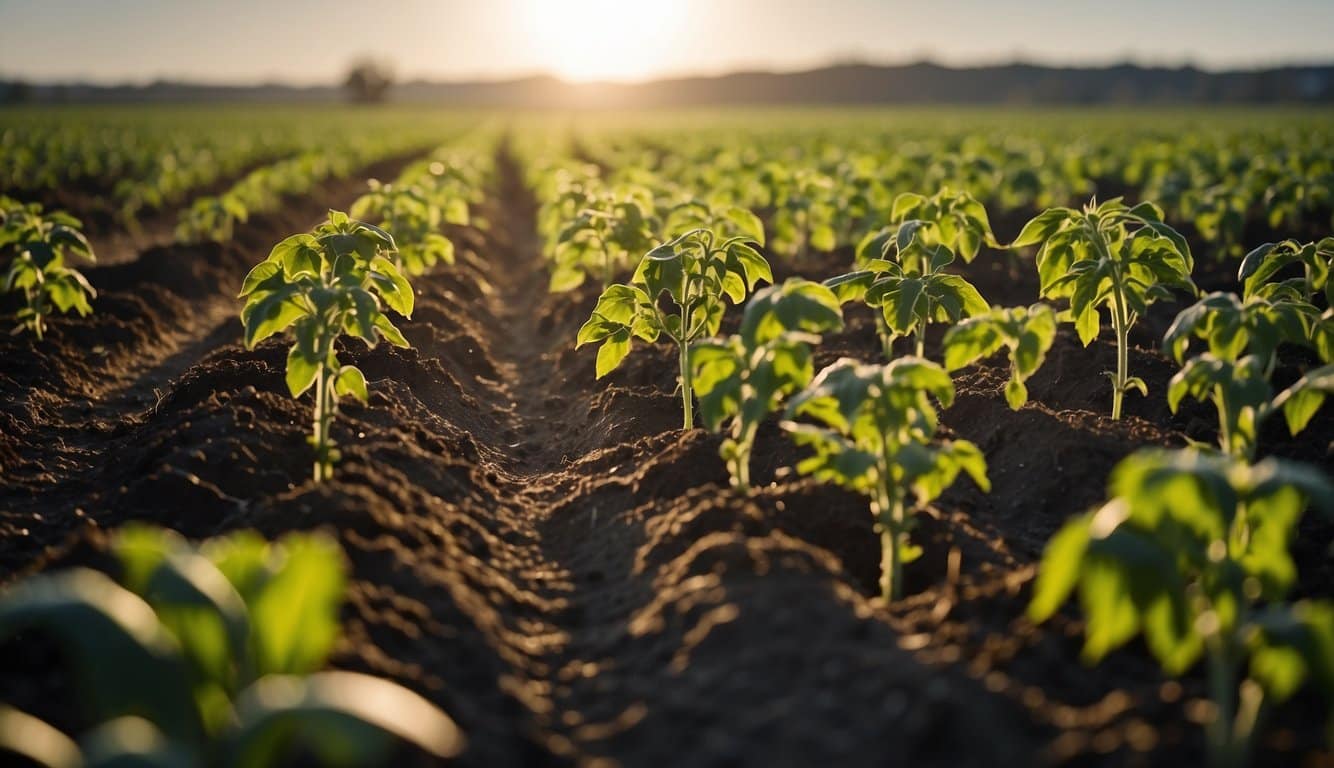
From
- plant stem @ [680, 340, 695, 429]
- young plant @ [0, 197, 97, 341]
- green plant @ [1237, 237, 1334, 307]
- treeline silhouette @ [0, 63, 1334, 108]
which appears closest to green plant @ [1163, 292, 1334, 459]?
green plant @ [1237, 237, 1334, 307]

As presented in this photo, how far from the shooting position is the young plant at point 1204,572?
100 inches

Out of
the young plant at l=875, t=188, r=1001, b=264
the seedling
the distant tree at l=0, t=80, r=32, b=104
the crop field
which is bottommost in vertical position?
the crop field

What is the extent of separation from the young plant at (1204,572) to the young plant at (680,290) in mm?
2889

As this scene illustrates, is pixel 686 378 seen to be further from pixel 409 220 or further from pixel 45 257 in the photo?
pixel 45 257

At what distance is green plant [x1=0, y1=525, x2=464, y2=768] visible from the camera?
207cm

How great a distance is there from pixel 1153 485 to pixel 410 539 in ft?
10.4

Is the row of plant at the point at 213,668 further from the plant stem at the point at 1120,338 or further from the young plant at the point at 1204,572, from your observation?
the plant stem at the point at 1120,338

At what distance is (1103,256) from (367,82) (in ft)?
467

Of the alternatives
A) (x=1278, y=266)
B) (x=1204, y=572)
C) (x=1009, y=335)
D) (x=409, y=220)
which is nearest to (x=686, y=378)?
(x=1009, y=335)

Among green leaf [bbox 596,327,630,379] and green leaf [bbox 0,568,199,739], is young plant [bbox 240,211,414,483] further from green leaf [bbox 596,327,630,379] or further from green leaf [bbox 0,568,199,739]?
green leaf [bbox 0,568,199,739]

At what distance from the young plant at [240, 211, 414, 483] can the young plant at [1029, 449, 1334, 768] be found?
306 centimetres

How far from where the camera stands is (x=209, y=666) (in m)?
2.50

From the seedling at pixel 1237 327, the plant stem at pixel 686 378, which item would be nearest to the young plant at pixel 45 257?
the plant stem at pixel 686 378

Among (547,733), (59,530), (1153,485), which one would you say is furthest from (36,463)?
(1153,485)
